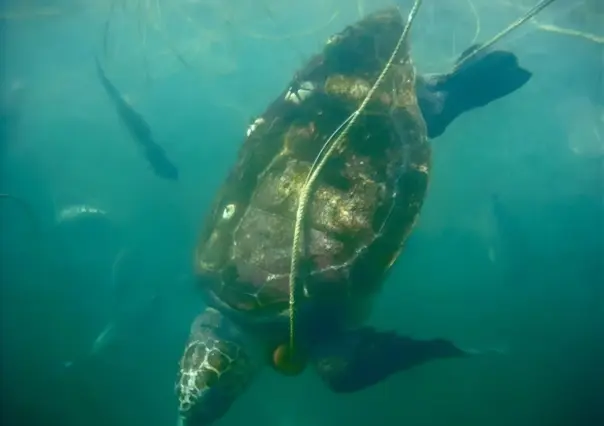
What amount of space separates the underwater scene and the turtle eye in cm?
2

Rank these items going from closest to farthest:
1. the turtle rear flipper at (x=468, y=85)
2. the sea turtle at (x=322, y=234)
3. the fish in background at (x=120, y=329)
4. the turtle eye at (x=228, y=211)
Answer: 1. the sea turtle at (x=322, y=234)
2. the turtle eye at (x=228, y=211)
3. the turtle rear flipper at (x=468, y=85)
4. the fish in background at (x=120, y=329)

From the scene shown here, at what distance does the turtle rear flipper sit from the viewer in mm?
4156

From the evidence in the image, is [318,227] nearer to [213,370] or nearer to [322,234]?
[322,234]

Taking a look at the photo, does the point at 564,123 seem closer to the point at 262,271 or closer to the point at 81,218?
the point at 262,271

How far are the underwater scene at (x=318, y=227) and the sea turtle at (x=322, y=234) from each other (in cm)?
2

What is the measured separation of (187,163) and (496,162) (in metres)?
5.03

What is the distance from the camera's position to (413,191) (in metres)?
3.77

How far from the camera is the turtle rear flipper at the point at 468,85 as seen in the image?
4156 millimetres

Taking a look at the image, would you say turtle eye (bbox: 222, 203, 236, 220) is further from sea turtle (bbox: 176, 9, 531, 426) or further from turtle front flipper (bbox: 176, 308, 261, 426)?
turtle front flipper (bbox: 176, 308, 261, 426)

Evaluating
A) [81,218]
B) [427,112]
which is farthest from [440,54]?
[81,218]

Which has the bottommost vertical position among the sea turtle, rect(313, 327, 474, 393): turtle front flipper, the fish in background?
the fish in background

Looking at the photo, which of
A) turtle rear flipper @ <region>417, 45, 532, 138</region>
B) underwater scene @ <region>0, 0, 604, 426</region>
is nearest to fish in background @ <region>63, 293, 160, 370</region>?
underwater scene @ <region>0, 0, 604, 426</region>

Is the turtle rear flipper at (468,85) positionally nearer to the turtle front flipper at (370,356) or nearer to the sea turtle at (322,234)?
the sea turtle at (322,234)

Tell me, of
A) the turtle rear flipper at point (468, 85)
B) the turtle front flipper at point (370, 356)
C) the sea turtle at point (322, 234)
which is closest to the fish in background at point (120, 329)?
the sea turtle at point (322, 234)
